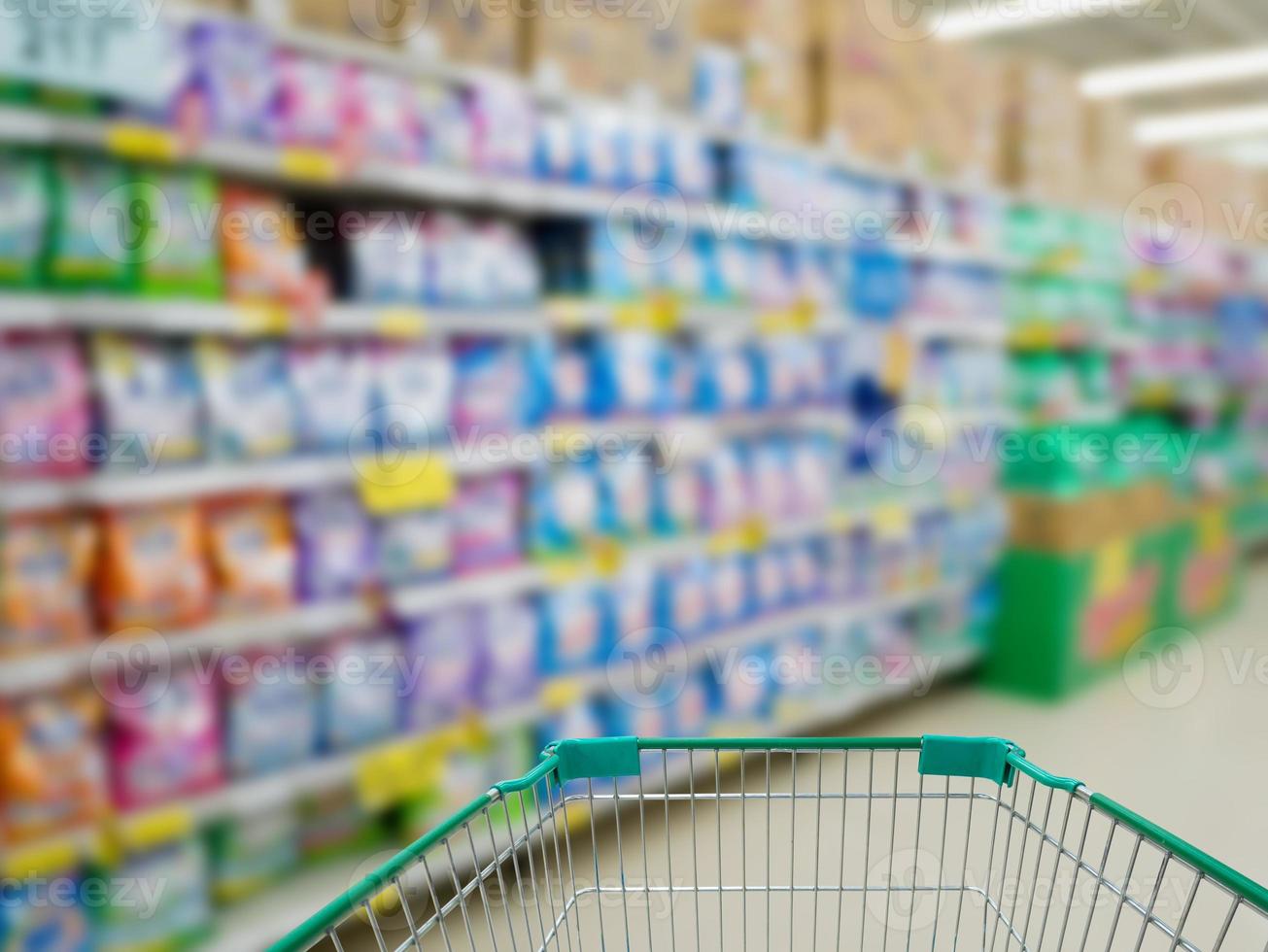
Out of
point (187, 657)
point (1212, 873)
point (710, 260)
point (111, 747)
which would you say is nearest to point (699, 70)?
point (710, 260)

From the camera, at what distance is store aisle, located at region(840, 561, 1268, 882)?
252 centimetres

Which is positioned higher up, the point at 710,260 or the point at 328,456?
the point at 710,260

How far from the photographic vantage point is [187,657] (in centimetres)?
183

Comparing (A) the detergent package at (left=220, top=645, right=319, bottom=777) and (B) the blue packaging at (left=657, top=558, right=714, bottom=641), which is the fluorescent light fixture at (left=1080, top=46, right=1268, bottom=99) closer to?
(B) the blue packaging at (left=657, top=558, right=714, bottom=641)

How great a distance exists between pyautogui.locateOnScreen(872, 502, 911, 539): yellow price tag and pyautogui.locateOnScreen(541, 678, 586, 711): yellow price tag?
131cm

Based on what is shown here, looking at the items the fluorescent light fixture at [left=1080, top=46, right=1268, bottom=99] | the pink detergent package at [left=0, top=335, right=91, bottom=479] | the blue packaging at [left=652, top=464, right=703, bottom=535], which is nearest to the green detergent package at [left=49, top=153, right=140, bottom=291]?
the pink detergent package at [left=0, top=335, right=91, bottom=479]

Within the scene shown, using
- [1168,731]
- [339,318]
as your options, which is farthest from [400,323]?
[1168,731]

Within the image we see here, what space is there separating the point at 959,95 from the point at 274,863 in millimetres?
3192

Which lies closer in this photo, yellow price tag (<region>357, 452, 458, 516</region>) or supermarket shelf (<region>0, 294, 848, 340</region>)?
supermarket shelf (<region>0, 294, 848, 340</region>)

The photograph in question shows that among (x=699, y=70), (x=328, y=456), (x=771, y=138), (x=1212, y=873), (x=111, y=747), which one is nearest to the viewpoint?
(x=1212, y=873)

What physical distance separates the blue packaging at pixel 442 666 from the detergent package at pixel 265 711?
22 cm

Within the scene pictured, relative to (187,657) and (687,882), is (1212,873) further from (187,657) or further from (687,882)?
(187,657)

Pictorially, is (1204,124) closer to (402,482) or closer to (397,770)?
(402,482)

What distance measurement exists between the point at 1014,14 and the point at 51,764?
6.13 meters
